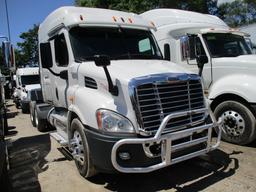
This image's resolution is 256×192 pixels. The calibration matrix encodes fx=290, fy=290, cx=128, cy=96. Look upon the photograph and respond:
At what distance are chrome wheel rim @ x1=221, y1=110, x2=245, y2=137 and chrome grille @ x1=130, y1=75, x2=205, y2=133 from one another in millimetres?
1833

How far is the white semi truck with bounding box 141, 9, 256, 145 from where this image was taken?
5996mm

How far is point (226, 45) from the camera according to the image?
7.25 meters

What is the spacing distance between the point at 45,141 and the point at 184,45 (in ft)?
14.7

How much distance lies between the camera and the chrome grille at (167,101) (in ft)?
13.2

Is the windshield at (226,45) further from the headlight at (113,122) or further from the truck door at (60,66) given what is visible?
the headlight at (113,122)

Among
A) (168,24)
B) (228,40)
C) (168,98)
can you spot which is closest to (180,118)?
(168,98)

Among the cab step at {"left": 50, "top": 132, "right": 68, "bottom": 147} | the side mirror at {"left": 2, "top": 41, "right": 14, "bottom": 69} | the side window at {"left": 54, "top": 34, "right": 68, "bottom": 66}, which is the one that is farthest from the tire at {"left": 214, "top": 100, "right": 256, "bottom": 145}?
the side mirror at {"left": 2, "top": 41, "right": 14, "bottom": 69}

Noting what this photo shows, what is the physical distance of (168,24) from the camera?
8.21 meters

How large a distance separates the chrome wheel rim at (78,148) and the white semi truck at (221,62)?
2665mm

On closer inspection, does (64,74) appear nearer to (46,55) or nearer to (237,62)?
(46,55)

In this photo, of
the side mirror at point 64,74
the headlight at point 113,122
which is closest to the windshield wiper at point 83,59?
the side mirror at point 64,74

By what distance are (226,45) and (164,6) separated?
59.8 feet

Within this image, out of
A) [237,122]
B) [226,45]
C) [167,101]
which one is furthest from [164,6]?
[167,101]

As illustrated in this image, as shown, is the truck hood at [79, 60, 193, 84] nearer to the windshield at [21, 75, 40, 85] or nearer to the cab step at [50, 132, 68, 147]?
the cab step at [50, 132, 68, 147]
